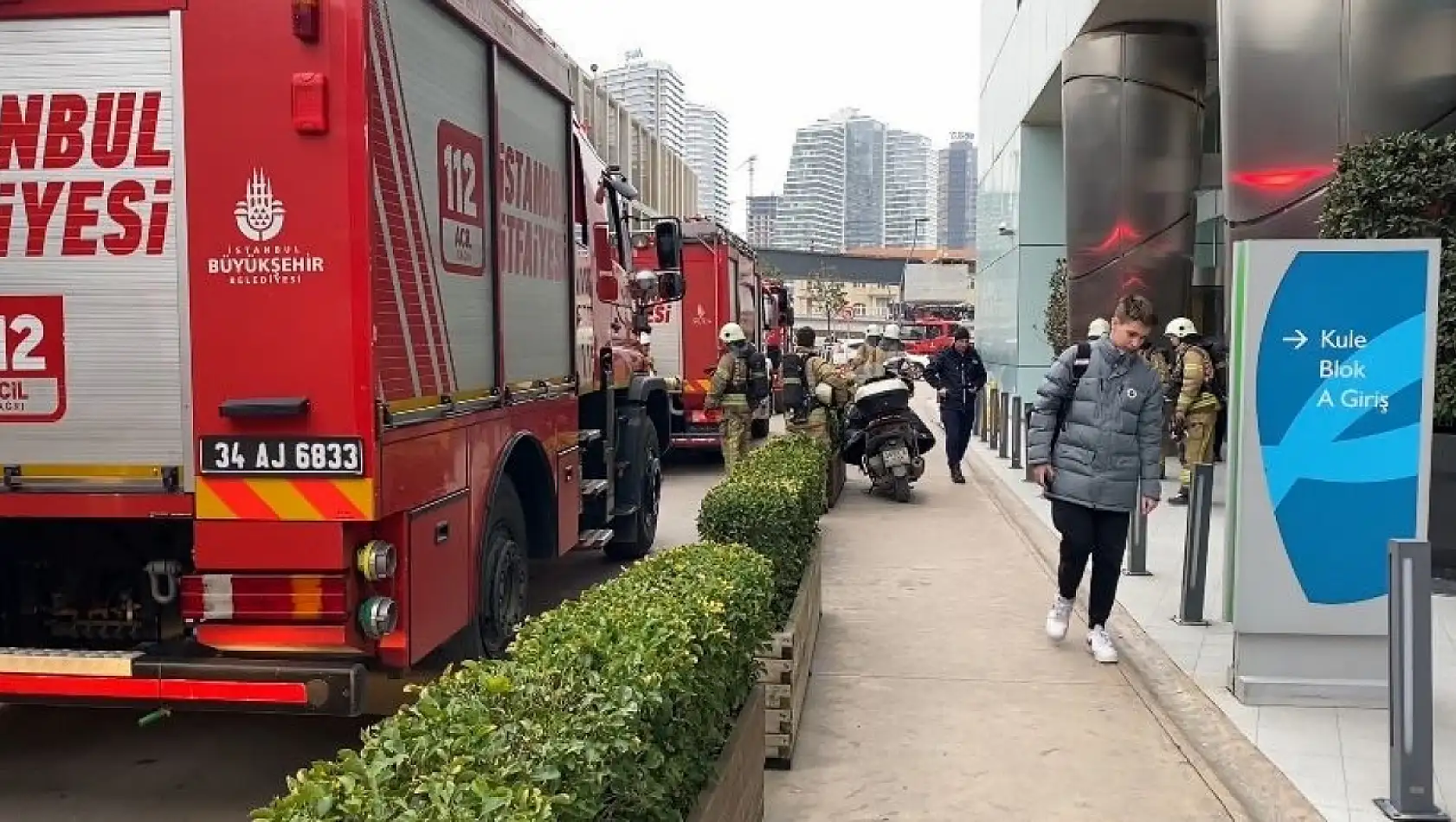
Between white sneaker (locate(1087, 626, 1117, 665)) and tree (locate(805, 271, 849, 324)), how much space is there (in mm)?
82196

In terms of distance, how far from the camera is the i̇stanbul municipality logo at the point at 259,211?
408cm

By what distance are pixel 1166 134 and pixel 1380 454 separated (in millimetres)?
12447

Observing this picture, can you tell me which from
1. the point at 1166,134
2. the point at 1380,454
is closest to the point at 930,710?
the point at 1380,454

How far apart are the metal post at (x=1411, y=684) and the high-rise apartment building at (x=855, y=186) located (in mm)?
119637

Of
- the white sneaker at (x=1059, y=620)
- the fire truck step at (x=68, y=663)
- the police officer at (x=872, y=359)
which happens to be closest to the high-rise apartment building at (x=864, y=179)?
the police officer at (x=872, y=359)

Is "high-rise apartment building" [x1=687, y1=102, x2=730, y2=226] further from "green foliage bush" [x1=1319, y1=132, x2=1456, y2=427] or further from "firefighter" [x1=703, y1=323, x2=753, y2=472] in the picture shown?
"green foliage bush" [x1=1319, y1=132, x2=1456, y2=427]

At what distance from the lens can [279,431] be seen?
409 centimetres

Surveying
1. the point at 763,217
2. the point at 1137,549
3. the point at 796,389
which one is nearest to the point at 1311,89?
the point at 1137,549

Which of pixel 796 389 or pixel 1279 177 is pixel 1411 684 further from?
pixel 796 389

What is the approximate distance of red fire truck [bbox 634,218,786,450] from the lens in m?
15.2

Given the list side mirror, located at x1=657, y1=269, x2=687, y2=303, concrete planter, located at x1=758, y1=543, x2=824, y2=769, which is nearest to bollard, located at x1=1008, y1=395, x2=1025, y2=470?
side mirror, located at x1=657, y1=269, x2=687, y2=303

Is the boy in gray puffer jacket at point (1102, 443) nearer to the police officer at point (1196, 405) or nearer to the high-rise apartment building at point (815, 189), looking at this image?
the police officer at point (1196, 405)

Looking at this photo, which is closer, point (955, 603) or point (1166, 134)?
→ point (955, 603)

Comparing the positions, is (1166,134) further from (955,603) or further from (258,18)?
(258,18)
